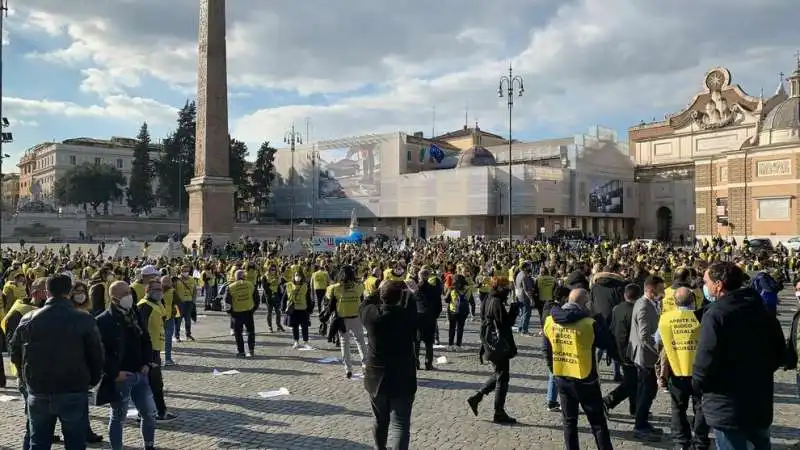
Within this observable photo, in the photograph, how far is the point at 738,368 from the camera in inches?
158

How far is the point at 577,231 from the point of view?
5319 centimetres

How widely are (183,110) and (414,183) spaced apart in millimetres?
26711

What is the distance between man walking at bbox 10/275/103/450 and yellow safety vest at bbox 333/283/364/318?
16.9 feet

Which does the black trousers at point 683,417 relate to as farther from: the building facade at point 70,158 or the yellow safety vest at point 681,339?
the building facade at point 70,158

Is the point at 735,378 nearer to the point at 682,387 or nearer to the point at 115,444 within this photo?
the point at 682,387

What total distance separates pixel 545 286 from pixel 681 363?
8.26 m

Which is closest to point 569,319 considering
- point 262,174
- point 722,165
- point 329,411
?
point 329,411

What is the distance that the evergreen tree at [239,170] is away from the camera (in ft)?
240

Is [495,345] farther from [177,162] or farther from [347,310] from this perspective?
[177,162]

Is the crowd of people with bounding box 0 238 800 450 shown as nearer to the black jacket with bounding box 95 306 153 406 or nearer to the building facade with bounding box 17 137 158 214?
the black jacket with bounding box 95 306 153 406

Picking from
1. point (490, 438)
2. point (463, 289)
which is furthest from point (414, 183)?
point (490, 438)

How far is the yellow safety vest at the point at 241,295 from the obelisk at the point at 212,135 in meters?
25.3

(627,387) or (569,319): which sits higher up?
(569,319)

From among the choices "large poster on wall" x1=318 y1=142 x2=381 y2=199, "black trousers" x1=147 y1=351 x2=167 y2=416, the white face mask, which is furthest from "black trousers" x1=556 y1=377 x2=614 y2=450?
"large poster on wall" x1=318 y1=142 x2=381 y2=199
